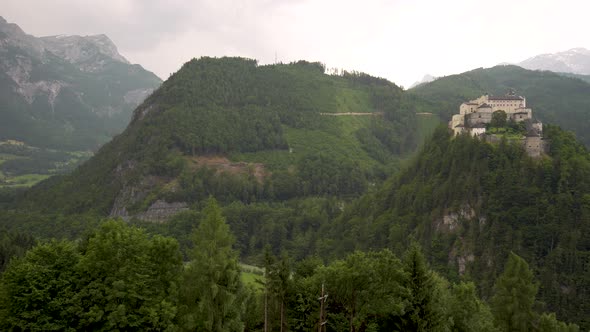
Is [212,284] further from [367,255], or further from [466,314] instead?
[466,314]

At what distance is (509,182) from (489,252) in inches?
620

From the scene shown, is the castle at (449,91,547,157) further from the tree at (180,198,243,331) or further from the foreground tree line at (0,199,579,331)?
the tree at (180,198,243,331)

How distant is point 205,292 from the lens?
47312mm

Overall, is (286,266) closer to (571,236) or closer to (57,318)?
(57,318)

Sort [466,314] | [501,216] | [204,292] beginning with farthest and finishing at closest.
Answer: [501,216], [466,314], [204,292]

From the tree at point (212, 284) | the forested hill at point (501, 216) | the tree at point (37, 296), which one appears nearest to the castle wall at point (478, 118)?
the forested hill at point (501, 216)

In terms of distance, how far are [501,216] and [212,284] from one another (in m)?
83.3

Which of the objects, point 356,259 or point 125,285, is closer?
point 125,285

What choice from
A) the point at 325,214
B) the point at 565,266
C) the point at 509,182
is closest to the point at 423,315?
the point at 565,266

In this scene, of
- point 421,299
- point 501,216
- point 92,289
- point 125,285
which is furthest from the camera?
point 501,216

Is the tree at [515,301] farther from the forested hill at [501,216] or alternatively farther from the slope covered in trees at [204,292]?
the forested hill at [501,216]

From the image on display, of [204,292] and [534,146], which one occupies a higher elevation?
[534,146]

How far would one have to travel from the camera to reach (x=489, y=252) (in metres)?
111

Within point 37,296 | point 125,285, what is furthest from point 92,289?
point 37,296
